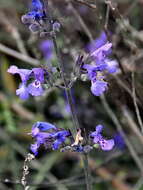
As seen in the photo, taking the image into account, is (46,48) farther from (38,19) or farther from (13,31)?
(38,19)

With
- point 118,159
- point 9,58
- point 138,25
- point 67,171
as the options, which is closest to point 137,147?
point 118,159

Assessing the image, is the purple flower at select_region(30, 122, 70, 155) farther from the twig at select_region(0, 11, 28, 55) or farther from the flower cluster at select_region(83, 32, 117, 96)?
the twig at select_region(0, 11, 28, 55)

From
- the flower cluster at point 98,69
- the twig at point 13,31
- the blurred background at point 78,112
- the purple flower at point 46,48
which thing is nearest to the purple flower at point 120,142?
the blurred background at point 78,112

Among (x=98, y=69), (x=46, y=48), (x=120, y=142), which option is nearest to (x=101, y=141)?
(x=98, y=69)

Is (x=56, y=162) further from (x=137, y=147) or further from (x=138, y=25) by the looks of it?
(x=138, y=25)

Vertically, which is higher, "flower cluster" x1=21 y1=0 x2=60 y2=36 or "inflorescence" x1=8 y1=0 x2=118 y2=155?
"flower cluster" x1=21 y1=0 x2=60 y2=36

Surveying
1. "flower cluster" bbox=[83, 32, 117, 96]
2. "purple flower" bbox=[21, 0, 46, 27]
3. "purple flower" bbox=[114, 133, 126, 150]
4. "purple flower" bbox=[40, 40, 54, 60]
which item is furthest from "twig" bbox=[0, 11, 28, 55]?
"purple flower" bbox=[21, 0, 46, 27]
